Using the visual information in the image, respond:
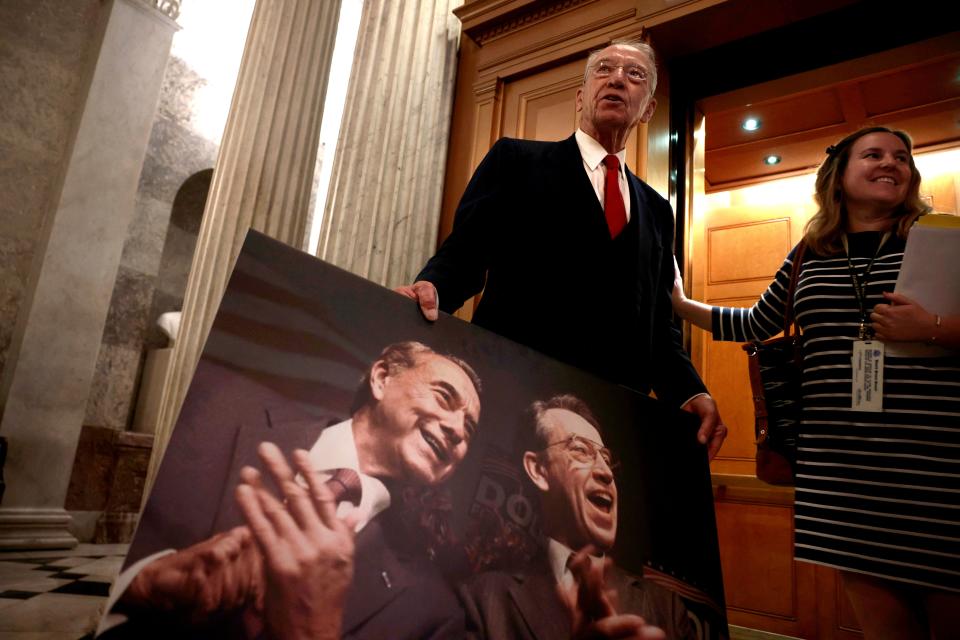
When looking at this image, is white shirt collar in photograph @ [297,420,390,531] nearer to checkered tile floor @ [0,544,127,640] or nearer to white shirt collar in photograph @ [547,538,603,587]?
white shirt collar in photograph @ [547,538,603,587]

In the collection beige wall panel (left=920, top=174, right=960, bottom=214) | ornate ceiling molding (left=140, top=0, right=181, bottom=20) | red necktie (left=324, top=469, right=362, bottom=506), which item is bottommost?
red necktie (left=324, top=469, right=362, bottom=506)

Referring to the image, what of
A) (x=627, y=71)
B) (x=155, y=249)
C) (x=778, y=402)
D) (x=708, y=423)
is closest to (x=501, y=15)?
(x=627, y=71)

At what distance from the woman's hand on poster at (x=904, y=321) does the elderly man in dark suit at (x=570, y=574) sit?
770 millimetres

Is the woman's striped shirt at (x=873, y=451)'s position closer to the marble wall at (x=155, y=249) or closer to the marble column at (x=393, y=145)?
the marble column at (x=393, y=145)

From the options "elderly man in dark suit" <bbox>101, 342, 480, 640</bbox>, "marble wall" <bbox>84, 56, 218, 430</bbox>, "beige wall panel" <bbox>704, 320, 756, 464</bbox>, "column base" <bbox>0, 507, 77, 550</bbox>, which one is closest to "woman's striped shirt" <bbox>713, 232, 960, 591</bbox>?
Answer: "elderly man in dark suit" <bbox>101, 342, 480, 640</bbox>

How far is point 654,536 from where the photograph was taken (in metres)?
1.03

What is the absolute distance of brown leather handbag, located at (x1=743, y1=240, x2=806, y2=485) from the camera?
1536mm

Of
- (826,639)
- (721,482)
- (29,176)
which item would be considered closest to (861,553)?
(721,482)

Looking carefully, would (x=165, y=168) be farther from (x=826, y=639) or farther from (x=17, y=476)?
(x=826, y=639)

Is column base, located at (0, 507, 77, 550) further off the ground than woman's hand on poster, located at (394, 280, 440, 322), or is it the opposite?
woman's hand on poster, located at (394, 280, 440, 322)

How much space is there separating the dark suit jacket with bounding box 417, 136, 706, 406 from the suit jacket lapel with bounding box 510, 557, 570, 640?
0.50 m

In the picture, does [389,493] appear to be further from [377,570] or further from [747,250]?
[747,250]

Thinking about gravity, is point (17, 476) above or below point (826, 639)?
above

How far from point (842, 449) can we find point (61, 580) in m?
3.79
